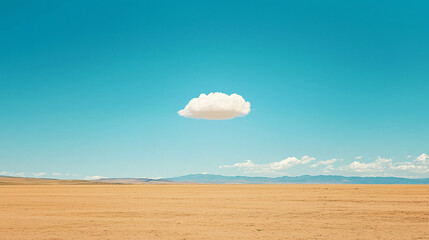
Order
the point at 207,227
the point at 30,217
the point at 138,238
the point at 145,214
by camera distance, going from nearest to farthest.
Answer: the point at 138,238, the point at 207,227, the point at 30,217, the point at 145,214

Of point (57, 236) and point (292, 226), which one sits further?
point (292, 226)

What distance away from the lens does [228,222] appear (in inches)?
1004

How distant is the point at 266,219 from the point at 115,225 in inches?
398

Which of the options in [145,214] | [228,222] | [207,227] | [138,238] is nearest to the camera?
[138,238]

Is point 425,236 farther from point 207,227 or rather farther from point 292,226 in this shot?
point 207,227

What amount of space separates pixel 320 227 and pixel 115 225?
12.5 meters

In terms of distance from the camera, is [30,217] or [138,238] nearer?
[138,238]

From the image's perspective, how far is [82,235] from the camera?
2047 centimetres

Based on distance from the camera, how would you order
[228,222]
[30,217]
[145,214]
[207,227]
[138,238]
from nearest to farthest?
[138,238] → [207,227] → [228,222] → [30,217] → [145,214]

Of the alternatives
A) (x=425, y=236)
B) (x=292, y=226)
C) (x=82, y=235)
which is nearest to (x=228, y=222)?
(x=292, y=226)

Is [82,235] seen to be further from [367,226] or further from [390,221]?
[390,221]

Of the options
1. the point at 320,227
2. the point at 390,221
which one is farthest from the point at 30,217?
the point at 390,221

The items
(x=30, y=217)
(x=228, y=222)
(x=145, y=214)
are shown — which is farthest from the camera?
(x=145, y=214)

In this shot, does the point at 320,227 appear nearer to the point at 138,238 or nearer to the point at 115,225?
the point at 138,238
